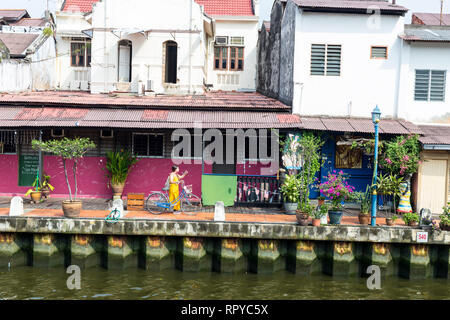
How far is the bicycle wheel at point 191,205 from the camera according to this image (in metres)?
15.5

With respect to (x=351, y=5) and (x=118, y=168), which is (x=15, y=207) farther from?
(x=351, y=5)

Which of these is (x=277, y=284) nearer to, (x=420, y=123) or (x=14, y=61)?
(x=420, y=123)

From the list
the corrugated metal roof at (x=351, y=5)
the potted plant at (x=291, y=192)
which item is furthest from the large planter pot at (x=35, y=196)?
the corrugated metal roof at (x=351, y=5)

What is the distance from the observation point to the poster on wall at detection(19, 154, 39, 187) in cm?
1772

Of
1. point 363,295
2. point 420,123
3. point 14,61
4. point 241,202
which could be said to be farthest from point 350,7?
point 14,61

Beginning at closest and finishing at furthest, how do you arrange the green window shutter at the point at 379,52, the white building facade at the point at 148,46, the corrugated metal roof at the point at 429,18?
the green window shutter at the point at 379,52 < the white building facade at the point at 148,46 < the corrugated metal roof at the point at 429,18

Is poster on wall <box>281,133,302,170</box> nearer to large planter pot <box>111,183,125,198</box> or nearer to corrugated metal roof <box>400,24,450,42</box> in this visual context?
corrugated metal roof <box>400,24,450,42</box>

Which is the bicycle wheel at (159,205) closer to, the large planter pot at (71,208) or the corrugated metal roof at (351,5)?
the large planter pot at (71,208)

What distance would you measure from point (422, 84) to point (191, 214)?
928cm

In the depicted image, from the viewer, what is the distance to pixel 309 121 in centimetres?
1644

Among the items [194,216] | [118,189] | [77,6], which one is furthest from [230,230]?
[77,6]

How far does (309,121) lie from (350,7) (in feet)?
13.6

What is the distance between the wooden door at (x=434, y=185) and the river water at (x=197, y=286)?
3.22m

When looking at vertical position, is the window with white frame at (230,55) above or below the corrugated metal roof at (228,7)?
below
